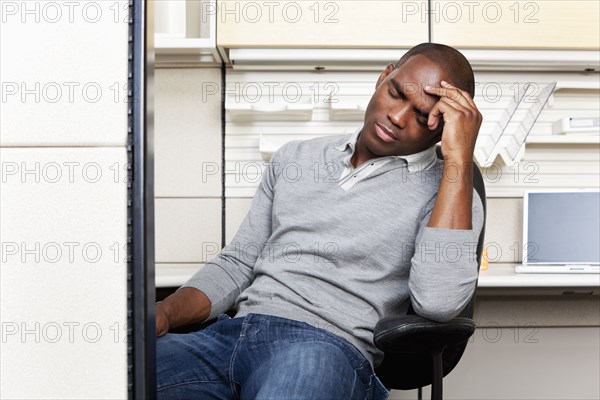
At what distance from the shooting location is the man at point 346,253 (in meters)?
1.14

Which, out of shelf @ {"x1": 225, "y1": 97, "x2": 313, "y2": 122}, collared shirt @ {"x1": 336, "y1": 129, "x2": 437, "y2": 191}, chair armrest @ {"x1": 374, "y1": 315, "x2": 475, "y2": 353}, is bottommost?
chair armrest @ {"x1": 374, "y1": 315, "x2": 475, "y2": 353}

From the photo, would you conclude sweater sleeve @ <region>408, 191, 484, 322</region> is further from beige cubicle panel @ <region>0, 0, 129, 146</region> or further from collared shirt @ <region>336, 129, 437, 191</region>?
beige cubicle panel @ <region>0, 0, 129, 146</region>

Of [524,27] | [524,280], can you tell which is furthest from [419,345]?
[524,27]

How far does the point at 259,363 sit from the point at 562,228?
124 centimetres

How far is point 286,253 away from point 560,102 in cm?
125

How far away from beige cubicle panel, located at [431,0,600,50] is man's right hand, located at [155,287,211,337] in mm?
1037

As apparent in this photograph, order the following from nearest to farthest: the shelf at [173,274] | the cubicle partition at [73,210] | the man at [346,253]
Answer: the cubicle partition at [73,210] < the man at [346,253] < the shelf at [173,274]

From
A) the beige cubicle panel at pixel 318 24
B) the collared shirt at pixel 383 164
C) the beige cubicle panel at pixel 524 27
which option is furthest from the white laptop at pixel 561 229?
the collared shirt at pixel 383 164

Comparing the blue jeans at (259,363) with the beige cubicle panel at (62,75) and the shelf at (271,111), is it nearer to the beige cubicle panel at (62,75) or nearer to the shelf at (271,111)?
the beige cubicle panel at (62,75)

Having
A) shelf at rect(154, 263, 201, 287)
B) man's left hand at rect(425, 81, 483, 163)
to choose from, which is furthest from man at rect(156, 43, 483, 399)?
shelf at rect(154, 263, 201, 287)

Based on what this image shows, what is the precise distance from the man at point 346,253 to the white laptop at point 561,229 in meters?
0.77

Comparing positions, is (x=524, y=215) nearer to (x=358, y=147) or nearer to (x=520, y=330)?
(x=520, y=330)

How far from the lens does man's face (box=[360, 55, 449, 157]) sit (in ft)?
4.33

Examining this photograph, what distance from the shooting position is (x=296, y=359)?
103cm
